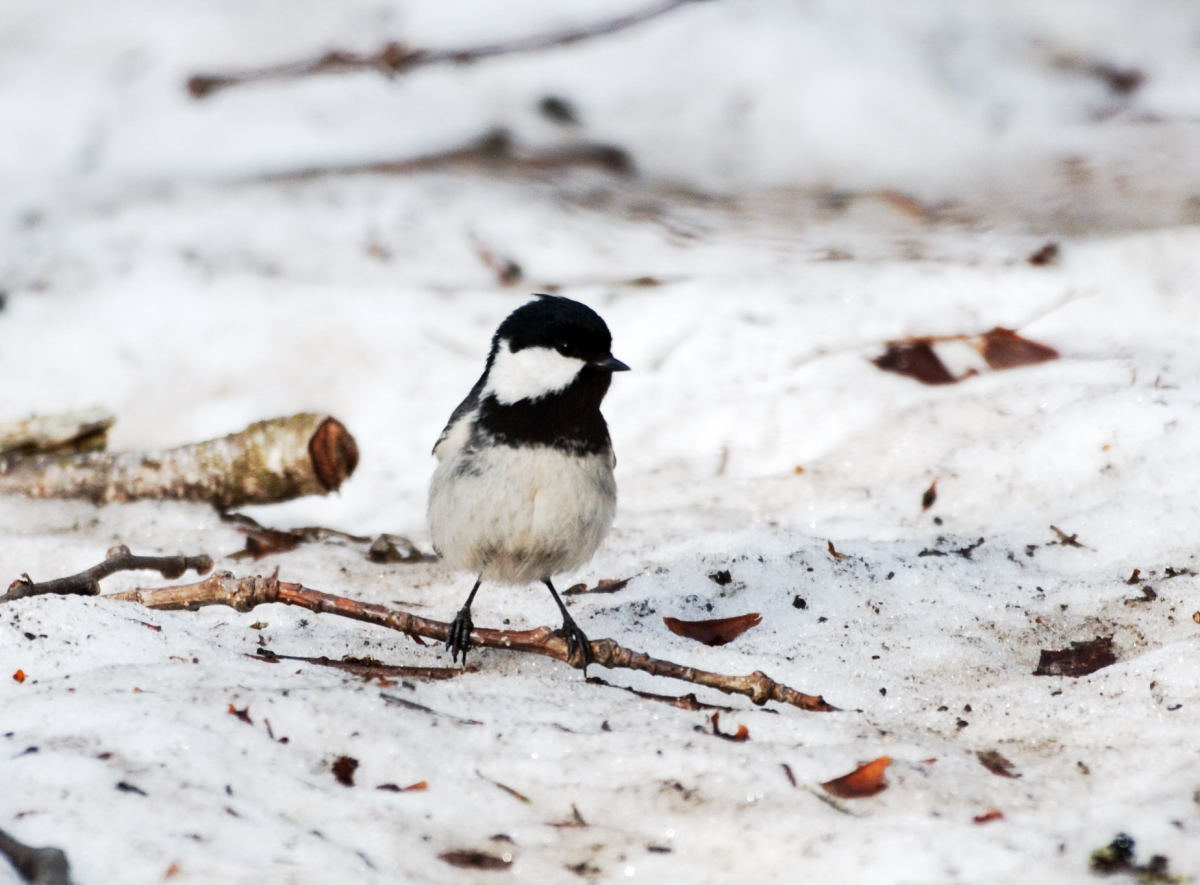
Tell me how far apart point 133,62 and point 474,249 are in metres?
2.08

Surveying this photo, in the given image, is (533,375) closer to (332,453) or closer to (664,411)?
(332,453)

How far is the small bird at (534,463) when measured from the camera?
278 cm

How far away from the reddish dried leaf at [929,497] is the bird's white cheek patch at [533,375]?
1.23 metres

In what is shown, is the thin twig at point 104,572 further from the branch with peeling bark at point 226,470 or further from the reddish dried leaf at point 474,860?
the reddish dried leaf at point 474,860

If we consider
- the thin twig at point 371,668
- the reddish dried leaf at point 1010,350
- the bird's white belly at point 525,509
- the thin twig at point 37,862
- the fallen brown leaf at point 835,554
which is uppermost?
the reddish dried leaf at point 1010,350

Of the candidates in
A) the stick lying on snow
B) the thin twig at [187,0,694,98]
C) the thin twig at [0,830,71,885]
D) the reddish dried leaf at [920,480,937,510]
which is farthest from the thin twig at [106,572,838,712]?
the thin twig at [187,0,694,98]

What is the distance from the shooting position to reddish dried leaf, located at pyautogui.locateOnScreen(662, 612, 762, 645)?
2.84 m

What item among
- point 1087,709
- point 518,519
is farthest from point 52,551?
point 1087,709

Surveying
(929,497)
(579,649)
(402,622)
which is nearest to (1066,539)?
(929,497)

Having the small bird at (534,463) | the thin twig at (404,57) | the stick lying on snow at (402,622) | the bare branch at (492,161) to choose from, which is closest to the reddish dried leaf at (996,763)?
the stick lying on snow at (402,622)

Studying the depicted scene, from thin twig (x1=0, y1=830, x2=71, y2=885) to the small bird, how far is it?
1.13 meters

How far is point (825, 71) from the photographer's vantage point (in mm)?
5570

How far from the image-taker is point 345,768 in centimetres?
201

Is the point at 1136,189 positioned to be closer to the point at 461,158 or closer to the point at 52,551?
the point at 461,158
